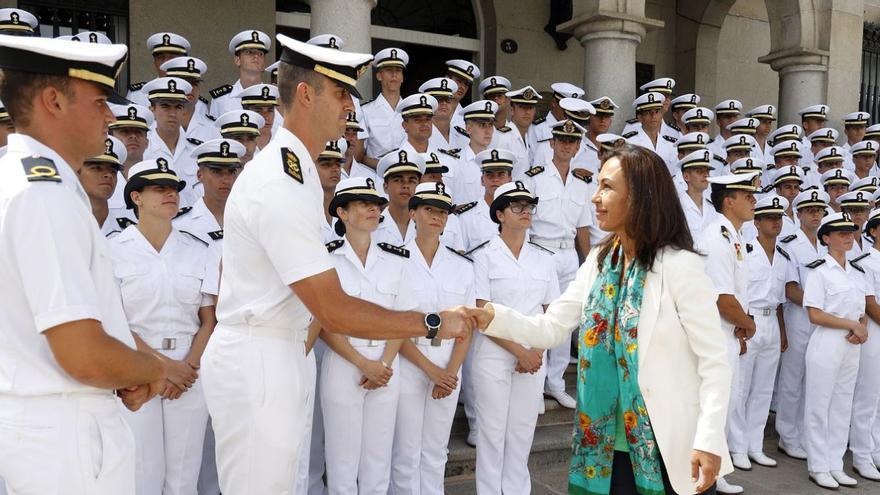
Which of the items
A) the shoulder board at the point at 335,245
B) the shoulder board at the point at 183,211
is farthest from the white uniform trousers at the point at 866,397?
the shoulder board at the point at 183,211

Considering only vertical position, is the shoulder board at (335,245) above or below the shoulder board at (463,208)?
below

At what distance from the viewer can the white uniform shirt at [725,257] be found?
16.7 feet

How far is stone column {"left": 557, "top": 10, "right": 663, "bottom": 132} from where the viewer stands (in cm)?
824

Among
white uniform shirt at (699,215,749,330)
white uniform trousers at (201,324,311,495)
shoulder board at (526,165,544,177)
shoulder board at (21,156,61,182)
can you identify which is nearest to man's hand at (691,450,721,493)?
white uniform trousers at (201,324,311,495)

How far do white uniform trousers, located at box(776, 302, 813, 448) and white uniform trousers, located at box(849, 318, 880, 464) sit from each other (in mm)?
442

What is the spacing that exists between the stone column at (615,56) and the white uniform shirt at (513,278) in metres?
3.61

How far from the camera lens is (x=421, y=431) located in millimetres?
4652

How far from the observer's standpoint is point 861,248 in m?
7.25

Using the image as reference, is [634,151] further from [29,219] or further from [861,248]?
[861,248]

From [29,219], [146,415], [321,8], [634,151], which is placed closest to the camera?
[29,219]

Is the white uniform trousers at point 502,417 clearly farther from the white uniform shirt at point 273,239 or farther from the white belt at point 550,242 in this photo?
the white uniform shirt at point 273,239

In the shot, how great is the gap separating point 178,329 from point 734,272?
11.8ft

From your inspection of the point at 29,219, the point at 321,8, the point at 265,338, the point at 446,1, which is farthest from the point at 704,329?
the point at 446,1

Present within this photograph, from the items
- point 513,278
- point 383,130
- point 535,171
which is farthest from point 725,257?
point 383,130
